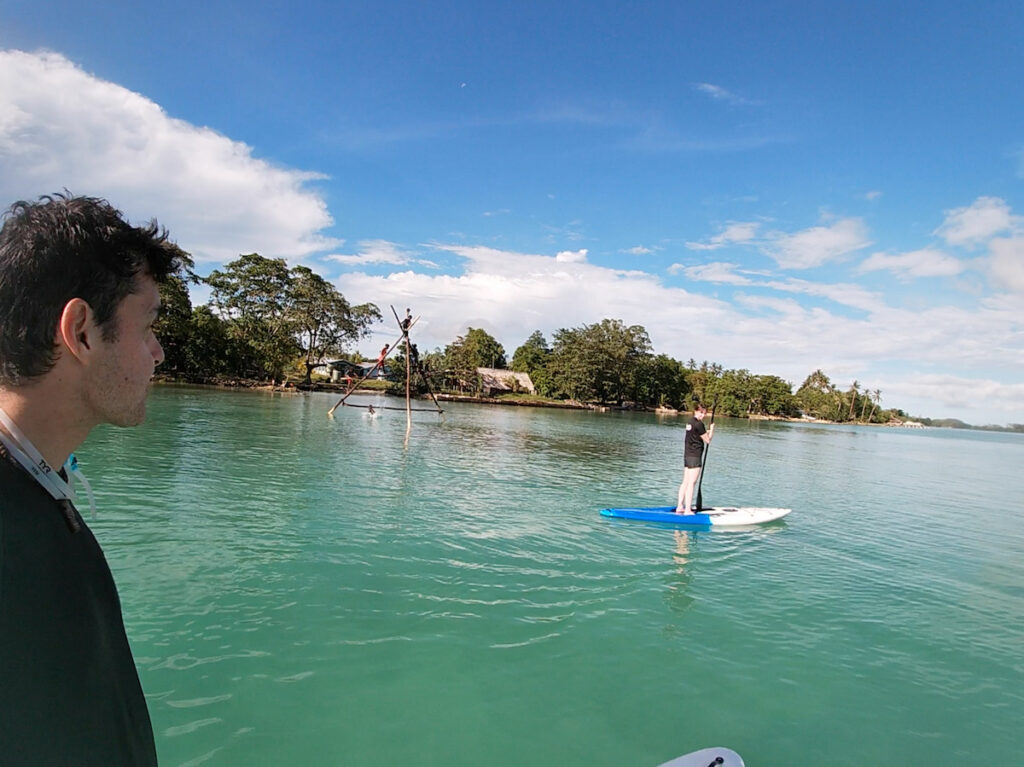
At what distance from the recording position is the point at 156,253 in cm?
155

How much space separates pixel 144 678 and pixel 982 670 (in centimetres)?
994

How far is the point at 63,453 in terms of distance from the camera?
1321 mm

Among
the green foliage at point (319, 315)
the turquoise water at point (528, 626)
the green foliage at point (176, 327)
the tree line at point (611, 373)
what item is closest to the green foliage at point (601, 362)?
the tree line at point (611, 373)

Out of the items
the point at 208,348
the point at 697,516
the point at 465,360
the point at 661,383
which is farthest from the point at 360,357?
the point at 697,516

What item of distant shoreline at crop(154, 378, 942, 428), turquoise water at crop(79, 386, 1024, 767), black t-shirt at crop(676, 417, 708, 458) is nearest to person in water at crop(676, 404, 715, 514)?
black t-shirt at crop(676, 417, 708, 458)

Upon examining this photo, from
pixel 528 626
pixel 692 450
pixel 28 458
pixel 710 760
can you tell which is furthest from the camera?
pixel 692 450

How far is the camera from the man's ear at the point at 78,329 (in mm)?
1308

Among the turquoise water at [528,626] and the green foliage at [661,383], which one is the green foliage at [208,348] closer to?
the turquoise water at [528,626]

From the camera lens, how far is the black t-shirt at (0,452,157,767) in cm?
104

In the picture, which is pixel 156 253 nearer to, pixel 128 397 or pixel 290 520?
pixel 128 397

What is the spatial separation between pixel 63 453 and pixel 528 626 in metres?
6.61

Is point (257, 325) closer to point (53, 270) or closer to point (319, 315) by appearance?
point (319, 315)

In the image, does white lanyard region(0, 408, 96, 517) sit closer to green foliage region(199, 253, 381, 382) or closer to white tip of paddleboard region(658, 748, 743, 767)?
white tip of paddleboard region(658, 748, 743, 767)

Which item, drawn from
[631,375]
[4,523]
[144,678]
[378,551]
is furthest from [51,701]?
[631,375]
